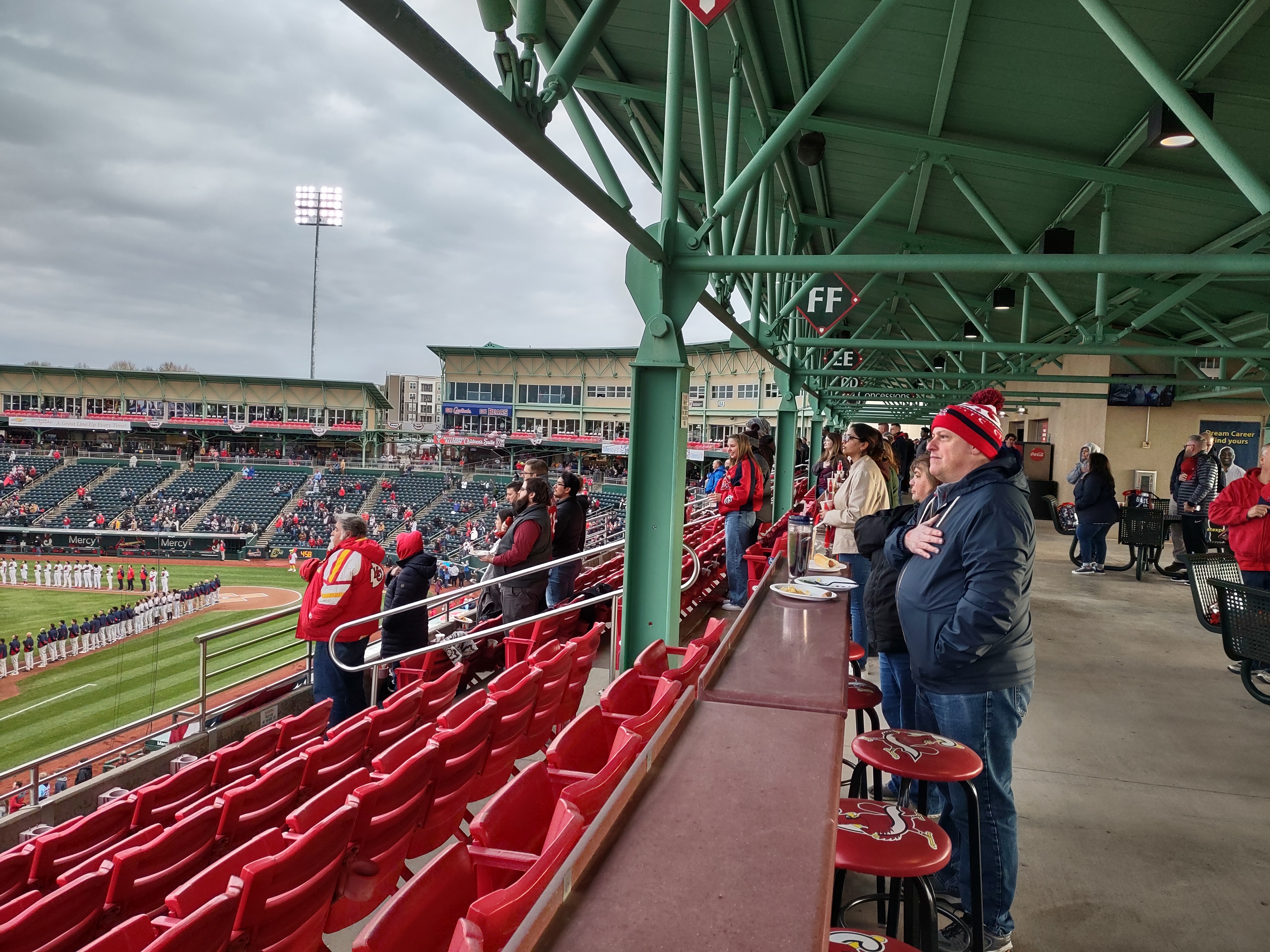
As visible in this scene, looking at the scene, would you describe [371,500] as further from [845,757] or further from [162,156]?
[845,757]

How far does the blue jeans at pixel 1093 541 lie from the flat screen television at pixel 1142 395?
4754 mm

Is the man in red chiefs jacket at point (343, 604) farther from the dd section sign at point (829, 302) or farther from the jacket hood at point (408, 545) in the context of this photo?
the dd section sign at point (829, 302)

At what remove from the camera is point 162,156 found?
5028 centimetres

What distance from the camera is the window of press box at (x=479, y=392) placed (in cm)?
4991

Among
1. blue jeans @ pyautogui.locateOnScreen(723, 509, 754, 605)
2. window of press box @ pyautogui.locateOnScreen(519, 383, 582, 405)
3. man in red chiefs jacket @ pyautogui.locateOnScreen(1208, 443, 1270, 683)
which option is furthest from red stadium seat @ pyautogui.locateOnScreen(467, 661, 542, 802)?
window of press box @ pyautogui.locateOnScreen(519, 383, 582, 405)

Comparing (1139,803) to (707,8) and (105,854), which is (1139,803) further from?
(105,854)

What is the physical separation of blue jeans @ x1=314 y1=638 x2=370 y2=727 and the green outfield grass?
50.2 inches

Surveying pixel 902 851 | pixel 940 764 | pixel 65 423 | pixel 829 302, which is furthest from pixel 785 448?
pixel 65 423

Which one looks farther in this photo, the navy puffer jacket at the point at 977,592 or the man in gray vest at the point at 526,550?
the man in gray vest at the point at 526,550

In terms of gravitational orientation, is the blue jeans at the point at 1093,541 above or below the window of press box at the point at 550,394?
below

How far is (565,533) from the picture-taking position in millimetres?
6363

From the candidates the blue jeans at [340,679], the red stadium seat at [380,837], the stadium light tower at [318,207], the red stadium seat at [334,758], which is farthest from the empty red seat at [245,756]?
the stadium light tower at [318,207]

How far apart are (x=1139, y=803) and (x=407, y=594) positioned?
460 centimetres

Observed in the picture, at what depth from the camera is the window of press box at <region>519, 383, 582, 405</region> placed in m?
47.0
